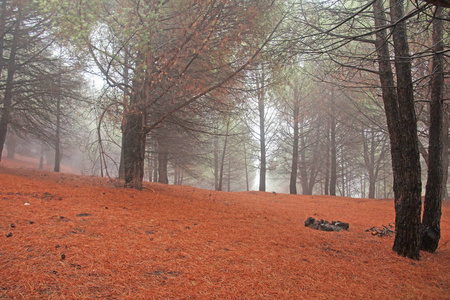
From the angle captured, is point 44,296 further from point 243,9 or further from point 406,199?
point 243,9

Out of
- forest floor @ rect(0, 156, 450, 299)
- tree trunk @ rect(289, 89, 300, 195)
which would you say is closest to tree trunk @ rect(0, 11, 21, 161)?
forest floor @ rect(0, 156, 450, 299)

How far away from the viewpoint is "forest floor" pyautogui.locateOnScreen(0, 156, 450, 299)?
2.03m

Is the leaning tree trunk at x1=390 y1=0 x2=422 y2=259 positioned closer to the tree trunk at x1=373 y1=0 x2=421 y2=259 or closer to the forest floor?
the tree trunk at x1=373 y1=0 x2=421 y2=259

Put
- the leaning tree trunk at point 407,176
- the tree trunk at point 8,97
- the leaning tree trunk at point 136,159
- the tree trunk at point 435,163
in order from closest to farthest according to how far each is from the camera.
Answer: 1. the leaning tree trunk at point 407,176
2. the tree trunk at point 435,163
3. the leaning tree trunk at point 136,159
4. the tree trunk at point 8,97

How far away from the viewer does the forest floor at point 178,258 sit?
2027 mm

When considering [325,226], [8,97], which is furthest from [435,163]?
[8,97]

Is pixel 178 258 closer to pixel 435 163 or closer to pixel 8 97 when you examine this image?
pixel 435 163

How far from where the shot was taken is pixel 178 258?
2.65m

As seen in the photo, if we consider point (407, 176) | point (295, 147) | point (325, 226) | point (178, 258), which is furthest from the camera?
point (295, 147)

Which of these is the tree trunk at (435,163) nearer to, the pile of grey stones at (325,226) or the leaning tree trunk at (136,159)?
the pile of grey stones at (325,226)

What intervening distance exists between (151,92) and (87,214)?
4.06 m

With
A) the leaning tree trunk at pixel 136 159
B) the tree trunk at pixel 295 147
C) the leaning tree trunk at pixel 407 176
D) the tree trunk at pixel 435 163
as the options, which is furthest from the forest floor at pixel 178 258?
the tree trunk at pixel 295 147

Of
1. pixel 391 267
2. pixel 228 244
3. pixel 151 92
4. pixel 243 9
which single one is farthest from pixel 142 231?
pixel 243 9

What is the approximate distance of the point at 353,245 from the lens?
13.1 ft
